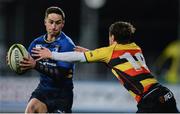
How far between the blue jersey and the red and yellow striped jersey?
740 mm

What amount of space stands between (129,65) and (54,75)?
1.26m

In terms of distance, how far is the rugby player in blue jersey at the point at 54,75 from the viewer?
867 cm

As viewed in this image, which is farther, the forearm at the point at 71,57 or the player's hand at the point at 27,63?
the player's hand at the point at 27,63

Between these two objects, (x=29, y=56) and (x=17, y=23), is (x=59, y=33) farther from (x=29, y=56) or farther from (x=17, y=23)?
(x=17, y=23)

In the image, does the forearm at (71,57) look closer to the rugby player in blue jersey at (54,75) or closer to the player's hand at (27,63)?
the player's hand at (27,63)

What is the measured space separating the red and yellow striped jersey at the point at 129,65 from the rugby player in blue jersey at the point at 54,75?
778 mm

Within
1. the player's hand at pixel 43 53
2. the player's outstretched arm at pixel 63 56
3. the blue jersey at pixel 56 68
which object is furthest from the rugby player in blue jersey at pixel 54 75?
the player's outstretched arm at pixel 63 56

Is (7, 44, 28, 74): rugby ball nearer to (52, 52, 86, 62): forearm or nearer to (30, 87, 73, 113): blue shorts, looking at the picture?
(52, 52, 86, 62): forearm

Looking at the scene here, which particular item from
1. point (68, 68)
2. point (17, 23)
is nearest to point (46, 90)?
point (68, 68)

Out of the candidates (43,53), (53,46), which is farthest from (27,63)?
(53,46)

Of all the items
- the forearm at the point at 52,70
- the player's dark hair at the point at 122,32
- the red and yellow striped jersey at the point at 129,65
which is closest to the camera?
the red and yellow striped jersey at the point at 129,65

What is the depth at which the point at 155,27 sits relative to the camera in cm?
2600

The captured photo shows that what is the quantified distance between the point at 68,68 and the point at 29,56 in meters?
0.63

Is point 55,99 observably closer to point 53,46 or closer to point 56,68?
point 56,68
